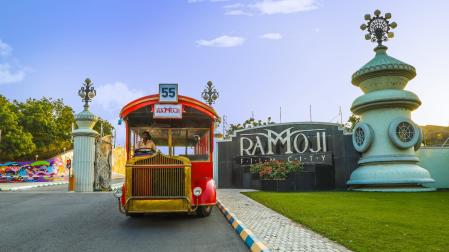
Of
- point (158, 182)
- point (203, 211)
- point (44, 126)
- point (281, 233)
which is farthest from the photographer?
point (44, 126)

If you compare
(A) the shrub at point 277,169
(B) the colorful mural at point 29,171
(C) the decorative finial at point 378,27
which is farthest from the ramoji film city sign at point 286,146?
(B) the colorful mural at point 29,171

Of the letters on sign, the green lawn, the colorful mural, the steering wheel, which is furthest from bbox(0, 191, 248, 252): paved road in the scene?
the colorful mural

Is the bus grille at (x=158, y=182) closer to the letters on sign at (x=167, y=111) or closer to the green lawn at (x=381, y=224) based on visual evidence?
the letters on sign at (x=167, y=111)

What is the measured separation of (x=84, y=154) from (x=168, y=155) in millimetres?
13498

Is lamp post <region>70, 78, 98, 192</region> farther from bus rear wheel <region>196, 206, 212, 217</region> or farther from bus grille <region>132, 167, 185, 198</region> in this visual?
bus grille <region>132, 167, 185, 198</region>

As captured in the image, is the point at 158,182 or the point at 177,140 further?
the point at 177,140

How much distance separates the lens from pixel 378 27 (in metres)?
19.3

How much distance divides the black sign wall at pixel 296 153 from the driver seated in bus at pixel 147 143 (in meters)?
10.8

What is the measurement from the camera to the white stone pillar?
19672 mm

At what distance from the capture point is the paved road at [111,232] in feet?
19.9

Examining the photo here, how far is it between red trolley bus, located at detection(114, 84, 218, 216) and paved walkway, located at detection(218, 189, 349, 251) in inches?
48.1

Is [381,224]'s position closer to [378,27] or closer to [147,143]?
[147,143]

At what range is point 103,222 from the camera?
8672 mm

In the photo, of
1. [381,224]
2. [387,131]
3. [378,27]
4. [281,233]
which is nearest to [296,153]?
[387,131]
